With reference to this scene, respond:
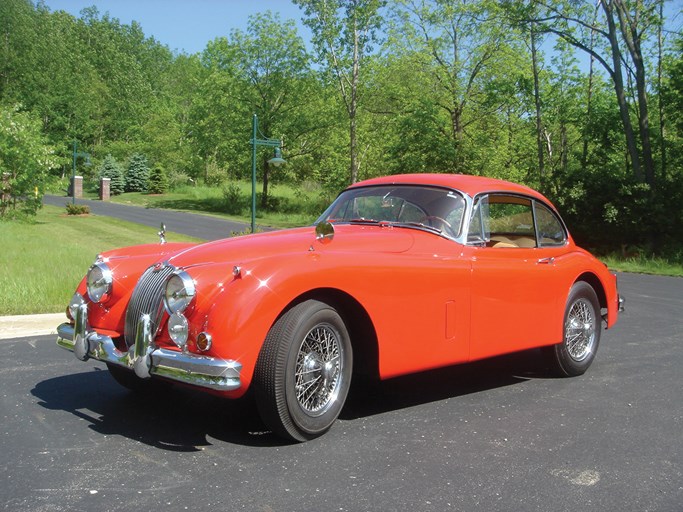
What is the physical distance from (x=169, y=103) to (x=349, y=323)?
8212 centimetres

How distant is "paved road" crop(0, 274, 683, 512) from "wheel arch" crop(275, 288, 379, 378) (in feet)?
1.30

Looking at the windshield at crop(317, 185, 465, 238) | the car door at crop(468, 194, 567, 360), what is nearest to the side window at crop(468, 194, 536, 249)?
the car door at crop(468, 194, 567, 360)

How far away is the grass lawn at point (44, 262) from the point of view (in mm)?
8664

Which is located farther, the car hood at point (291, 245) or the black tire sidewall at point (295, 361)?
the car hood at point (291, 245)

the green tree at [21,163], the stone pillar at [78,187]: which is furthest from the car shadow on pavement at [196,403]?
the stone pillar at [78,187]

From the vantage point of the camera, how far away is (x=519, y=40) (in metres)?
32.7

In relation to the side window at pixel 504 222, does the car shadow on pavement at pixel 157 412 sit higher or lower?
lower

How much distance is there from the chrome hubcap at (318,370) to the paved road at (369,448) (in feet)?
0.80

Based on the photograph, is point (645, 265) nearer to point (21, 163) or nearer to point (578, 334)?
point (578, 334)

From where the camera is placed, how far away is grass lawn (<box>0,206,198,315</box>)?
8664 mm

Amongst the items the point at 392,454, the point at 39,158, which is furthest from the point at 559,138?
the point at 392,454

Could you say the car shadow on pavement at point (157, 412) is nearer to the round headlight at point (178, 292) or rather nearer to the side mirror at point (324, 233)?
the round headlight at point (178, 292)

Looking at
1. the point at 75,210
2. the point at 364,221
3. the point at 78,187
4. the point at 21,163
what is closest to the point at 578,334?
the point at 364,221

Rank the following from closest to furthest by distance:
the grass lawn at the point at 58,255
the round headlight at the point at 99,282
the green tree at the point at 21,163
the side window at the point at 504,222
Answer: the round headlight at the point at 99,282, the side window at the point at 504,222, the grass lawn at the point at 58,255, the green tree at the point at 21,163
